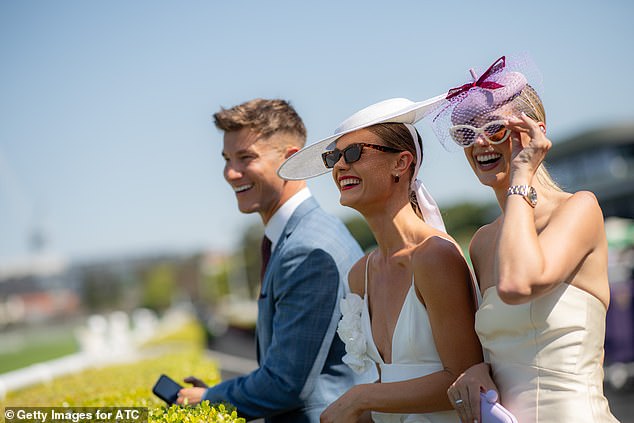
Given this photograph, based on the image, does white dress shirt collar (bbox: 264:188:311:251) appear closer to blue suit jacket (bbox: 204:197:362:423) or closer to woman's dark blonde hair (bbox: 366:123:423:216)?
blue suit jacket (bbox: 204:197:362:423)

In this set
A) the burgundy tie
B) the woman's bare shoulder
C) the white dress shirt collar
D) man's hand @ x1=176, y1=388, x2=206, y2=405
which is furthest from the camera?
the burgundy tie

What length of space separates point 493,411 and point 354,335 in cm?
77

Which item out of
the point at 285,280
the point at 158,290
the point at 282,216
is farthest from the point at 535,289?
the point at 158,290

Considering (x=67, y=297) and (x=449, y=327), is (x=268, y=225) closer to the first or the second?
(x=449, y=327)

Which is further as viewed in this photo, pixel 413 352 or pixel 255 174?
pixel 255 174

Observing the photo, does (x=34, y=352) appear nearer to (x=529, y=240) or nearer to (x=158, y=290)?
(x=529, y=240)

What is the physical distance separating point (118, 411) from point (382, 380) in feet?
4.97

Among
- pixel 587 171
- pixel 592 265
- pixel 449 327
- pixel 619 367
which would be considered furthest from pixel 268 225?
pixel 587 171

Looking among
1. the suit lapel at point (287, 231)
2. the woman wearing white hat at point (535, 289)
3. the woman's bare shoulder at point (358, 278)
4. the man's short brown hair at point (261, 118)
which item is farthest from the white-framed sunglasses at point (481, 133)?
the man's short brown hair at point (261, 118)

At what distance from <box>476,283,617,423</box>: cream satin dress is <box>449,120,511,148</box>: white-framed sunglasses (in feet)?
1.76

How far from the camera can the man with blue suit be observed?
3154mm

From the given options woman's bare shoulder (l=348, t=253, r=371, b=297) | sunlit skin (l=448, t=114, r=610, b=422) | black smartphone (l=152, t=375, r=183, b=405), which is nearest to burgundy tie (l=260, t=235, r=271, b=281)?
black smartphone (l=152, t=375, r=183, b=405)

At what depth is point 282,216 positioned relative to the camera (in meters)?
3.77

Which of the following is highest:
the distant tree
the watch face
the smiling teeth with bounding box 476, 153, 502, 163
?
the smiling teeth with bounding box 476, 153, 502, 163
